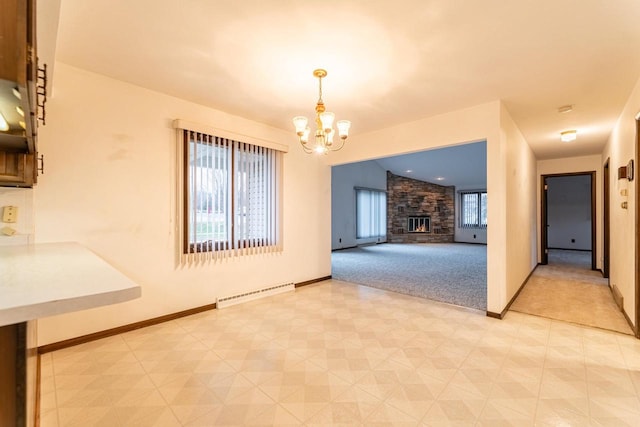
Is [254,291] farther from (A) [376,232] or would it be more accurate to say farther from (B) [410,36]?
Result: (A) [376,232]

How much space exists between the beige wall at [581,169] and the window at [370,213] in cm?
506

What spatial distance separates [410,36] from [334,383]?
2.46m

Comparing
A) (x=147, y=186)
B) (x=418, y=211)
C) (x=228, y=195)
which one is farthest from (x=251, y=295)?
(x=418, y=211)

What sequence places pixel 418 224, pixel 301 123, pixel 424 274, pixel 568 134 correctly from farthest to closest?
pixel 418 224 < pixel 424 274 < pixel 568 134 < pixel 301 123

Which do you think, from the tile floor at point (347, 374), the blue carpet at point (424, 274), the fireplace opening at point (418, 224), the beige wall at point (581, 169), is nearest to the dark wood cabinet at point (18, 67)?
the tile floor at point (347, 374)

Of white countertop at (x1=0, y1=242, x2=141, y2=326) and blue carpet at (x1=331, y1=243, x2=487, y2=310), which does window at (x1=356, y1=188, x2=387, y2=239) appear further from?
white countertop at (x1=0, y1=242, x2=141, y2=326)

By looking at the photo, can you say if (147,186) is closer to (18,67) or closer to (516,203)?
(18,67)

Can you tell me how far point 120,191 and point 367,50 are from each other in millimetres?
2554

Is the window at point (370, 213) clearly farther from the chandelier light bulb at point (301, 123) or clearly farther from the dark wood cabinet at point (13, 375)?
the dark wood cabinet at point (13, 375)

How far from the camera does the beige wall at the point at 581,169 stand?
5867mm

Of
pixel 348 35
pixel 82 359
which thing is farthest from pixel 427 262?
pixel 82 359

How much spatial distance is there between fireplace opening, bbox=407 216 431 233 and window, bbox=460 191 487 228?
1360 millimetres

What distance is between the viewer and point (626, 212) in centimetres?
325

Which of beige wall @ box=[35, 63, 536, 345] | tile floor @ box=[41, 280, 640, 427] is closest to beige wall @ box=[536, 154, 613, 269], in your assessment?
beige wall @ box=[35, 63, 536, 345]
